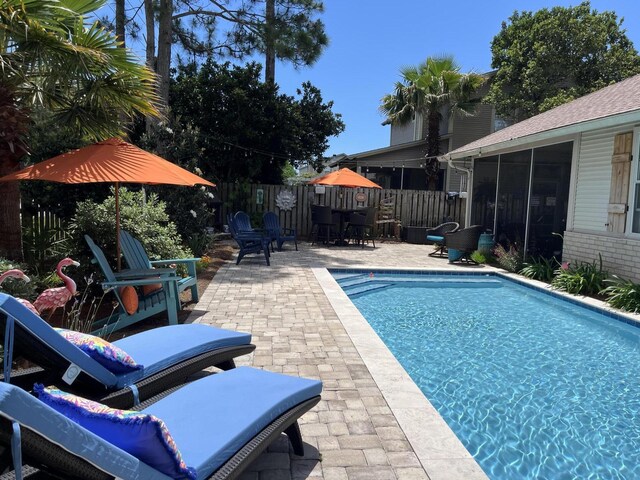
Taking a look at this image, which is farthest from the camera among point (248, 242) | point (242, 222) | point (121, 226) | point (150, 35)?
point (150, 35)

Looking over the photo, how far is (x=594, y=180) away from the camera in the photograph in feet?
26.4

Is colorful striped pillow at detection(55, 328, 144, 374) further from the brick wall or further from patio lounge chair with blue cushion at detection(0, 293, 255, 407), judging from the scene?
the brick wall

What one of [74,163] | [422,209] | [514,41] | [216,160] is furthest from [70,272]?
[514,41]

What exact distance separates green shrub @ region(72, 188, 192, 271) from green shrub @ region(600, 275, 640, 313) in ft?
21.9

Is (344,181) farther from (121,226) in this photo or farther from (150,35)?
(121,226)

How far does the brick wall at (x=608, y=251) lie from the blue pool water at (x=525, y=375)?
103 cm

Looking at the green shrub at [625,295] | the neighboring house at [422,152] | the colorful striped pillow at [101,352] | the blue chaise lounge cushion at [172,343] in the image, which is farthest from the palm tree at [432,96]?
the colorful striped pillow at [101,352]

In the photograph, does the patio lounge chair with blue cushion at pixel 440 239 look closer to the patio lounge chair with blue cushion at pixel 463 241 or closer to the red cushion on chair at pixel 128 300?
the patio lounge chair with blue cushion at pixel 463 241

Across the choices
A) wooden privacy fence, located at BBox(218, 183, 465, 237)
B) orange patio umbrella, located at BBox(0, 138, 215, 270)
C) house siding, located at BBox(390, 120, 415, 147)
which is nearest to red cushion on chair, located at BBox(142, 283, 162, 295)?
orange patio umbrella, located at BBox(0, 138, 215, 270)

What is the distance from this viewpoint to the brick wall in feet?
22.8

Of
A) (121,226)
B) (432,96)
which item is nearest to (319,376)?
(121,226)

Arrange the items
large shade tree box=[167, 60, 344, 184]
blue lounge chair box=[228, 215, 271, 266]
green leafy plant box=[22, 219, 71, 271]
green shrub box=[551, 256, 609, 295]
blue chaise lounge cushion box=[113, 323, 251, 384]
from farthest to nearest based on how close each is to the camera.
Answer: large shade tree box=[167, 60, 344, 184], blue lounge chair box=[228, 215, 271, 266], green shrub box=[551, 256, 609, 295], green leafy plant box=[22, 219, 71, 271], blue chaise lounge cushion box=[113, 323, 251, 384]

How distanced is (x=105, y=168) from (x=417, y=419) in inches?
149

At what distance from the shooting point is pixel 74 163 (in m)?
4.61
